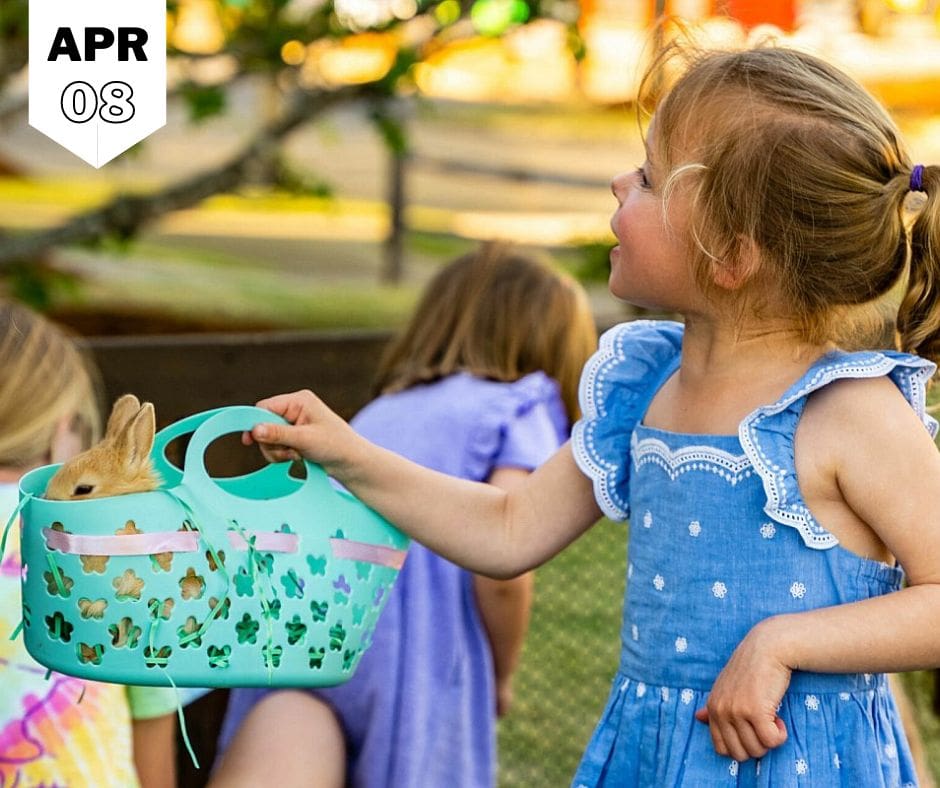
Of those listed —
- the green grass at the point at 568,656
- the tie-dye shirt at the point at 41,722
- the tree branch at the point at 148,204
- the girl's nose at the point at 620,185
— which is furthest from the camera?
the tree branch at the point at 148,204

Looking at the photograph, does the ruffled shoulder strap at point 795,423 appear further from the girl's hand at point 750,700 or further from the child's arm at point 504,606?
the child's arm at point 504,606

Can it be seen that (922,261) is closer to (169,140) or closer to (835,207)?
(835,207)

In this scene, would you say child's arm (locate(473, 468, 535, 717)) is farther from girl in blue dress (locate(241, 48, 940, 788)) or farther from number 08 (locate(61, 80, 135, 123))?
number 08 (locate(61, 80, 135, 123))

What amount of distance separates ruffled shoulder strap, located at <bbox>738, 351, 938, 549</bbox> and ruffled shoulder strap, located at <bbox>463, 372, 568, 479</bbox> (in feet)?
3.00

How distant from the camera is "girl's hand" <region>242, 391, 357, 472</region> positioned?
1.45 meters

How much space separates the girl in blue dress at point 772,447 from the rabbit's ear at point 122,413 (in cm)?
16

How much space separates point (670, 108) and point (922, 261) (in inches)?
12.2

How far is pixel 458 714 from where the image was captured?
230 cm

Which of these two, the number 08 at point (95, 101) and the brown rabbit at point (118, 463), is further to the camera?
the brown rabbit at point (118, 463)

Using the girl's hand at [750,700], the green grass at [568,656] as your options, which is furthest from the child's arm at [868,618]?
the green grass at [568,656]

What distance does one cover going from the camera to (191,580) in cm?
132

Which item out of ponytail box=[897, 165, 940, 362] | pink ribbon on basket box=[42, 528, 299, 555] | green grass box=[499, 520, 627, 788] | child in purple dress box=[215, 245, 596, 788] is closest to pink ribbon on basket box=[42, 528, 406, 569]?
pink ribbon on basket box=[42, 528, 299, 555]

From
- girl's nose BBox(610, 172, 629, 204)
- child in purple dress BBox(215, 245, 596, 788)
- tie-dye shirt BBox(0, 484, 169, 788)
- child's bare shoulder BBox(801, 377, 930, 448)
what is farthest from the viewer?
child in purple dress BBox(215, 245, 596, 788)

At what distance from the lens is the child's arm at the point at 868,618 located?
1.34 metres
